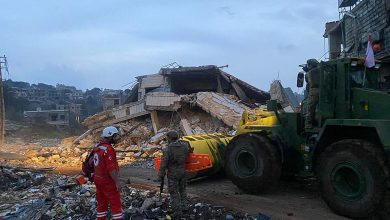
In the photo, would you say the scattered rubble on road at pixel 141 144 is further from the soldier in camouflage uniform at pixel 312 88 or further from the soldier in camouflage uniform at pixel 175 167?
the soldier in camouflage uniform at pixel 312 88

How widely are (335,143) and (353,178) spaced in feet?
2.13

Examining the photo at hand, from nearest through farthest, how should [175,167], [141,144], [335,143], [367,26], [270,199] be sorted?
[335,143] < [175,167] < [270,199] < [141,144] < [367,26]

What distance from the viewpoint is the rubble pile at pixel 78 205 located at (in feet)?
25.7

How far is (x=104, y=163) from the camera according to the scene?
6.45m

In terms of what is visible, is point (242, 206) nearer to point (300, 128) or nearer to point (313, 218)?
point (313, 218)

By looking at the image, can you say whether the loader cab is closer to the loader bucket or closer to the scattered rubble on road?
the scattered rubble on road

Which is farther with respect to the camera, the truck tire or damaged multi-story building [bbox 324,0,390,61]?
damaged multi-story building [bbox 324,0,390,61]

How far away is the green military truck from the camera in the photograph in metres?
6.92

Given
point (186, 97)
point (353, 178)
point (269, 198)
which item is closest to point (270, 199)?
point (269, 198)

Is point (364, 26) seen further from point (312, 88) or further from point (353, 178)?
point (353, 178)

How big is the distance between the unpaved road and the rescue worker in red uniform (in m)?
2.68

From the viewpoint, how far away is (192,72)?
24.8 m

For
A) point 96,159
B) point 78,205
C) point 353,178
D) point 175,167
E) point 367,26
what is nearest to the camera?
point 96,159

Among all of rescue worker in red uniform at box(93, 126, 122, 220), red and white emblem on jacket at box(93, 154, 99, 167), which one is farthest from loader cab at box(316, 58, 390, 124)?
red and white emblem on jacket at box(93, 154, 99, 167)
